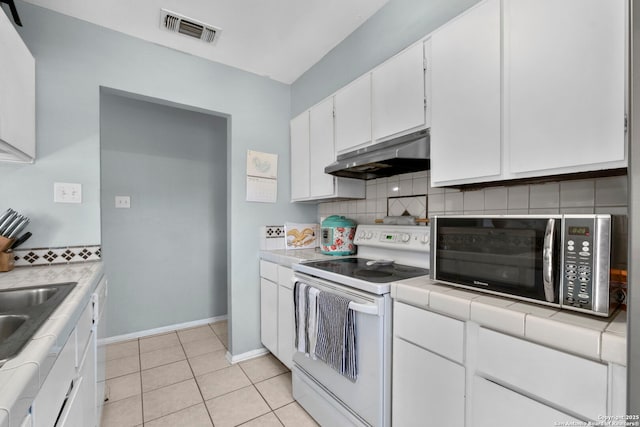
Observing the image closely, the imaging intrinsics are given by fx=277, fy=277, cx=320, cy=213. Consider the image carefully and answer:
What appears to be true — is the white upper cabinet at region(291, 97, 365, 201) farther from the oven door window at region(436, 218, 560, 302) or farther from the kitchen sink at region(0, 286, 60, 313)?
the kitchen sink at region(0, 286, 60, 313)

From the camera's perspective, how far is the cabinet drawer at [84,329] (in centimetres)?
100

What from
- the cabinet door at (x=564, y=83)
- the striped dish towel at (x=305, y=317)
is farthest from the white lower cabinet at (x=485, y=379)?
the cabinet door at (x=564, y=83)

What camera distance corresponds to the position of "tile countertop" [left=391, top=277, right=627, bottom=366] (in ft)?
2.31

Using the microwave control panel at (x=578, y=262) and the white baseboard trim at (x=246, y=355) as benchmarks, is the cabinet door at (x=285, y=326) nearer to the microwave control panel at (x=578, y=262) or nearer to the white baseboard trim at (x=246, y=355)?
the white baseboard trim at (x=246, y=355)

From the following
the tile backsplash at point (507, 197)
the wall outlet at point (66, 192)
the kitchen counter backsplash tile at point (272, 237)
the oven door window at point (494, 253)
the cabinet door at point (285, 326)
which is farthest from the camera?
the kitchen counter backsplash tile at point (272, 237)

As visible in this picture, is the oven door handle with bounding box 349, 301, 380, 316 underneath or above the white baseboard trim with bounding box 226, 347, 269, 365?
above

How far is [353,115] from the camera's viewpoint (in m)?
1.91

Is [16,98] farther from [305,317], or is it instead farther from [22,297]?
[305,317]

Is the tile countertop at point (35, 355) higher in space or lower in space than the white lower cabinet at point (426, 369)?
higher

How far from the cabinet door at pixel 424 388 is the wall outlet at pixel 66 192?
6.77 feet

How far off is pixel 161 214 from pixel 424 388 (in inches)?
112

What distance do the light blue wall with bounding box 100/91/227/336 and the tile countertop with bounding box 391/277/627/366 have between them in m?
2.64

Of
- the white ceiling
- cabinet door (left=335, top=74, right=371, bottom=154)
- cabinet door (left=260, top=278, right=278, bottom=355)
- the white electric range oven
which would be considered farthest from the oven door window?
the white ceiling

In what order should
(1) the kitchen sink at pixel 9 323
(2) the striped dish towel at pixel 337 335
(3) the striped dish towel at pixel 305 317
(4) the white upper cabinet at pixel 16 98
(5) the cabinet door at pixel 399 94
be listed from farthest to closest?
(3) the striped dish towel at pixel 305 317, (5) the cabinet door at pixel 399 94, (2) the striped dish towel at pixel 337 335, (4) the white upper cabinet at pixel 16 98, (1) the kitchen sink at pixel 9 323
